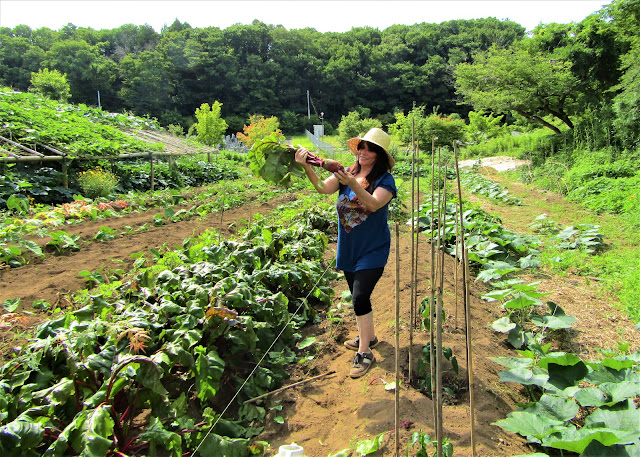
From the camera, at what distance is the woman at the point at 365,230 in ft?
8.95

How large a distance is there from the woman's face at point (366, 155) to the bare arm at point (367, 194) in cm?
26

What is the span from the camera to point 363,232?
277cm

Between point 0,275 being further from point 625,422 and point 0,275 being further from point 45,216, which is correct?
point 625,422

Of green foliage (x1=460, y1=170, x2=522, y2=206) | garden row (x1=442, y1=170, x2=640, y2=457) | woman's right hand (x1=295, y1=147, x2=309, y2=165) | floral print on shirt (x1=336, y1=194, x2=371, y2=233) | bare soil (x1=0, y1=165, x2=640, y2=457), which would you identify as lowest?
bare soil (x1=0, y1=165, x2=640, y2=457)

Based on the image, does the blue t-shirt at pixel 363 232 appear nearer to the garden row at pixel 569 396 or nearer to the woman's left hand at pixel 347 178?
the woman's left hand at pixel 347 178

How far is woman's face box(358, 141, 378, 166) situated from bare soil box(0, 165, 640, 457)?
34.8 inches

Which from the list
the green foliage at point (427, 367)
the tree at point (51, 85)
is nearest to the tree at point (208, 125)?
the tree at point (51, 85)

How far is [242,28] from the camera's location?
67188 mm

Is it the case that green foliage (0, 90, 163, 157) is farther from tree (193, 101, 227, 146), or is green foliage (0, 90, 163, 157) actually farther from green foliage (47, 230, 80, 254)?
tree (193, 101, 227, 146)

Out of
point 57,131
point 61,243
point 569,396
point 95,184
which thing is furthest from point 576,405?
point 57,131

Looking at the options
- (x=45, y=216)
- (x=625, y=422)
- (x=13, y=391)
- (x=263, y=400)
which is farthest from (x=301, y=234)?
(x=45, y=216)

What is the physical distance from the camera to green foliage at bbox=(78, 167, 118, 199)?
9688mm

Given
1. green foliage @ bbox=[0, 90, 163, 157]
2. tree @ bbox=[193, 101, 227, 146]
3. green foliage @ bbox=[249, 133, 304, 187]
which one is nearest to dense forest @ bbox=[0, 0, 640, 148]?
tree @ bbox=[193, 101, 227, 146]

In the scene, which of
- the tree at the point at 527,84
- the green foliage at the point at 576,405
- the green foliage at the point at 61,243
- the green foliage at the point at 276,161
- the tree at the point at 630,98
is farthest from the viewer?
the tree at the point at 527,84
